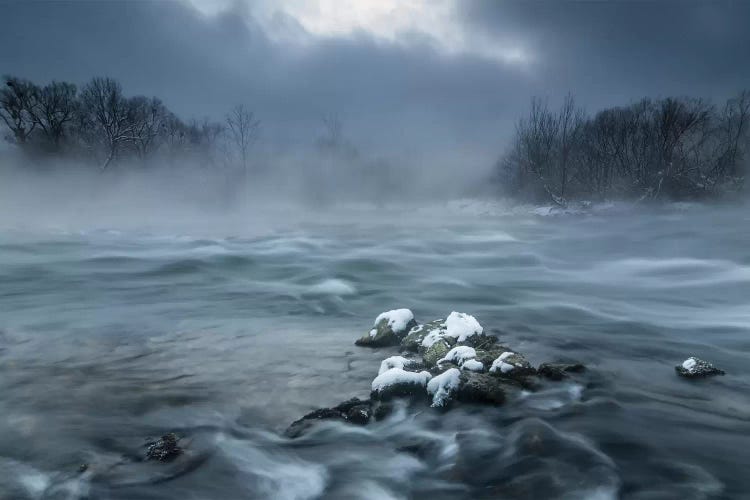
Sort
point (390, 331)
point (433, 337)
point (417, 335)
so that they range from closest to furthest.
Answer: point (433, 337) < point (417, 335) < point (390, 331)

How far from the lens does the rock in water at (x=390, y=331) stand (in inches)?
303

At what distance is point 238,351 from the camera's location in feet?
25.5

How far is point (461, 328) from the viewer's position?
23.3ft

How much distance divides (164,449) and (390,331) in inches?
154

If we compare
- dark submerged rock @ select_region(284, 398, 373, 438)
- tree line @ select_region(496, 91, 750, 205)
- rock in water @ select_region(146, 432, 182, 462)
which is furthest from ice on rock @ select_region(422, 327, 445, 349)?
tree line @ select_region(496, 91, 750, 205)

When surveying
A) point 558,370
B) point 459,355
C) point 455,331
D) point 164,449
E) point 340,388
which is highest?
point 455,331

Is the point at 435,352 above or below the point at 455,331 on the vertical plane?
below

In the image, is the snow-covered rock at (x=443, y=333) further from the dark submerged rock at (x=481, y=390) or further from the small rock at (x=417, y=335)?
the dark submerged rock at (x=481, y=390)

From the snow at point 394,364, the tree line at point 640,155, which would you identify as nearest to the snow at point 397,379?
the snow at point 394,364

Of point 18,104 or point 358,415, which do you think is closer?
point 358,415

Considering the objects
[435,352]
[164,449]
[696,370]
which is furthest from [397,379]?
[696,370]

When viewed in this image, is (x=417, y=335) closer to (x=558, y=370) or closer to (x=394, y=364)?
(x=394, y=364)

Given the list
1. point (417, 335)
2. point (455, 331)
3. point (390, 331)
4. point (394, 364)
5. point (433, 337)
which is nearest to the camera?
point (394, 364)

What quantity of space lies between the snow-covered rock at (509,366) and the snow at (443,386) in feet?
1.94
